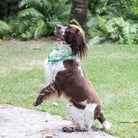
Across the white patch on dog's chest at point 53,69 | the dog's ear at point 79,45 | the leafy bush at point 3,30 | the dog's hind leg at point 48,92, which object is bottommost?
the leafy bush at point 3,30

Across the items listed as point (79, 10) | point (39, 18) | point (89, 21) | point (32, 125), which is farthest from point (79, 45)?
point (39, 18)

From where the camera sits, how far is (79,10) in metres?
12.7

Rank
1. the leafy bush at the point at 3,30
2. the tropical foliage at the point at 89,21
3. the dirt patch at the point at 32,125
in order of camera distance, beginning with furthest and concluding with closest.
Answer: the leafy bush at the point at 3,30 < the tropical foliage at the point at 89,21 < the dirt patch at the point at 32,125

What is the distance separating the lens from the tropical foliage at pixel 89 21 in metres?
12.8

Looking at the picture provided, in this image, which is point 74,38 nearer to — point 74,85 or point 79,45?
point 79,45

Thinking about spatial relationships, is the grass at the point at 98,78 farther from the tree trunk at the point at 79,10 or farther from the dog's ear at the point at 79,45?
the tree trunk at the point at 79,10

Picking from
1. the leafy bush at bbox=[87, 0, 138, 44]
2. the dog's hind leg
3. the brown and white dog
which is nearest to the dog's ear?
the brown and white dog

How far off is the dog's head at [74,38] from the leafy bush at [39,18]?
889cm

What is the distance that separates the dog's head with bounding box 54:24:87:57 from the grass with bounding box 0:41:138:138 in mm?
1339

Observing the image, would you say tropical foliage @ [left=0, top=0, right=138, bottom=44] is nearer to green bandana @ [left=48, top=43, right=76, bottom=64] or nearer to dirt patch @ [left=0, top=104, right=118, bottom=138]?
dirt patch @ [left=0, top=104, right=118, bottom=138]

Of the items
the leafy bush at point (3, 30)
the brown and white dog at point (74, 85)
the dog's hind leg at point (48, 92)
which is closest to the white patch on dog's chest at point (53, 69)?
the brown and white dog at point (74, 85)

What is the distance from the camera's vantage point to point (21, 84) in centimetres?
777

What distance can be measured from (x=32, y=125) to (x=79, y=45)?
158 centimetres

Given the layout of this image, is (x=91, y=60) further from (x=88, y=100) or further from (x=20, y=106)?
(x=88, y=100)
